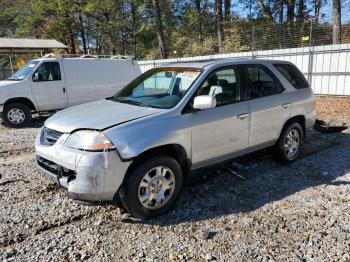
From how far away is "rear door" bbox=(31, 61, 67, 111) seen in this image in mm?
9836

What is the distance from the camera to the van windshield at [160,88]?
4191 millimetres

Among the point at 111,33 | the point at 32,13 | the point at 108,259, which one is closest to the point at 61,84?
the point at 108,259

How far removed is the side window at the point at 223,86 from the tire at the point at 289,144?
132 cm

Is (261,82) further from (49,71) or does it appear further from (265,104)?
(49,71)

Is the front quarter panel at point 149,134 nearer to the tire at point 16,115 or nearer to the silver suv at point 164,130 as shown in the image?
the silver suv at point 164,130

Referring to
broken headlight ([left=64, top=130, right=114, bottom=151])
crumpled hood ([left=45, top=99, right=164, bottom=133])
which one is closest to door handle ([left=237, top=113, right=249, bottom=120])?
crumpled hood ([left=45, top=99, right=164, bottom=133])

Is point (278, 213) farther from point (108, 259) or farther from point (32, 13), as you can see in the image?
point (32, 13)

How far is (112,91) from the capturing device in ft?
37.8

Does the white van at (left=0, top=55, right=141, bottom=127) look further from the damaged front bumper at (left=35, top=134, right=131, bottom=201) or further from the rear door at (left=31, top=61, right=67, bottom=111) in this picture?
the damaged front bumper at (left=35, top=134, right=131, bottom=201)

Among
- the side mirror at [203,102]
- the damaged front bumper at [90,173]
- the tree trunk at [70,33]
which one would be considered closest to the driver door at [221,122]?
the side mirror at [203,102]

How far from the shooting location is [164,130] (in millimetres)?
3764

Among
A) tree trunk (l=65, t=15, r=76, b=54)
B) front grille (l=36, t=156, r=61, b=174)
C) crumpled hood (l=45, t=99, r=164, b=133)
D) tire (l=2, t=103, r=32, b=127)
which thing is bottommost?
tire (l=2, t=103, r=32, b=127)

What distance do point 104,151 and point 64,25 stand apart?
33684mm

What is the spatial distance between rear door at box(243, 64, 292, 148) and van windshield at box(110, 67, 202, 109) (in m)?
0.98
